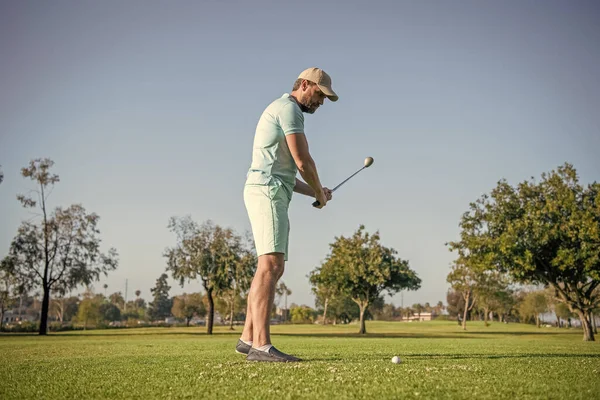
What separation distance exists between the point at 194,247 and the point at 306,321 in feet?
275

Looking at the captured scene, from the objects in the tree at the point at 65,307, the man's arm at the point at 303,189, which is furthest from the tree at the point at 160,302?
the man's arm at the point at 303,189

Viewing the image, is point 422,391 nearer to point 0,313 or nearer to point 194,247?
point 194,247

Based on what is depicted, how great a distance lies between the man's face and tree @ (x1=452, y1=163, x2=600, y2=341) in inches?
1147

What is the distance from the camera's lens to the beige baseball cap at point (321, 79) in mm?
6003

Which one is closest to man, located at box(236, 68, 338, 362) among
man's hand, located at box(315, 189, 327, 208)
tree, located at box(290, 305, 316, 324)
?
man's hand, located at box(315, 189, 327, 208)

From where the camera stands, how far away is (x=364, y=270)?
4662cm

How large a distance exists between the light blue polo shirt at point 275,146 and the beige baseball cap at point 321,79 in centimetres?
36

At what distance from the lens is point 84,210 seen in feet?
149

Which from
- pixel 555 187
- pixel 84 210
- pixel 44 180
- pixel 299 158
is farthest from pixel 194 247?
pixel 299 158

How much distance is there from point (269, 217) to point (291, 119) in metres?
1.11

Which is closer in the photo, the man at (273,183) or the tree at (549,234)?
the man at (273,183)

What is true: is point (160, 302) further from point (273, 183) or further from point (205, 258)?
point (273, 183)

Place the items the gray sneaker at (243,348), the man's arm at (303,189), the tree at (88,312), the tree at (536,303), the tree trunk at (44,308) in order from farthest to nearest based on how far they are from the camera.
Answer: the tree at (536,303)
the tree at (88,312)
the tree trunk at (44,308)
the man's arm at (303,189)
the gray sneaker at (243,348)

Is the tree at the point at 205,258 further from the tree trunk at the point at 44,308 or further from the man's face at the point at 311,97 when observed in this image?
the man's face at the point at 311,97
